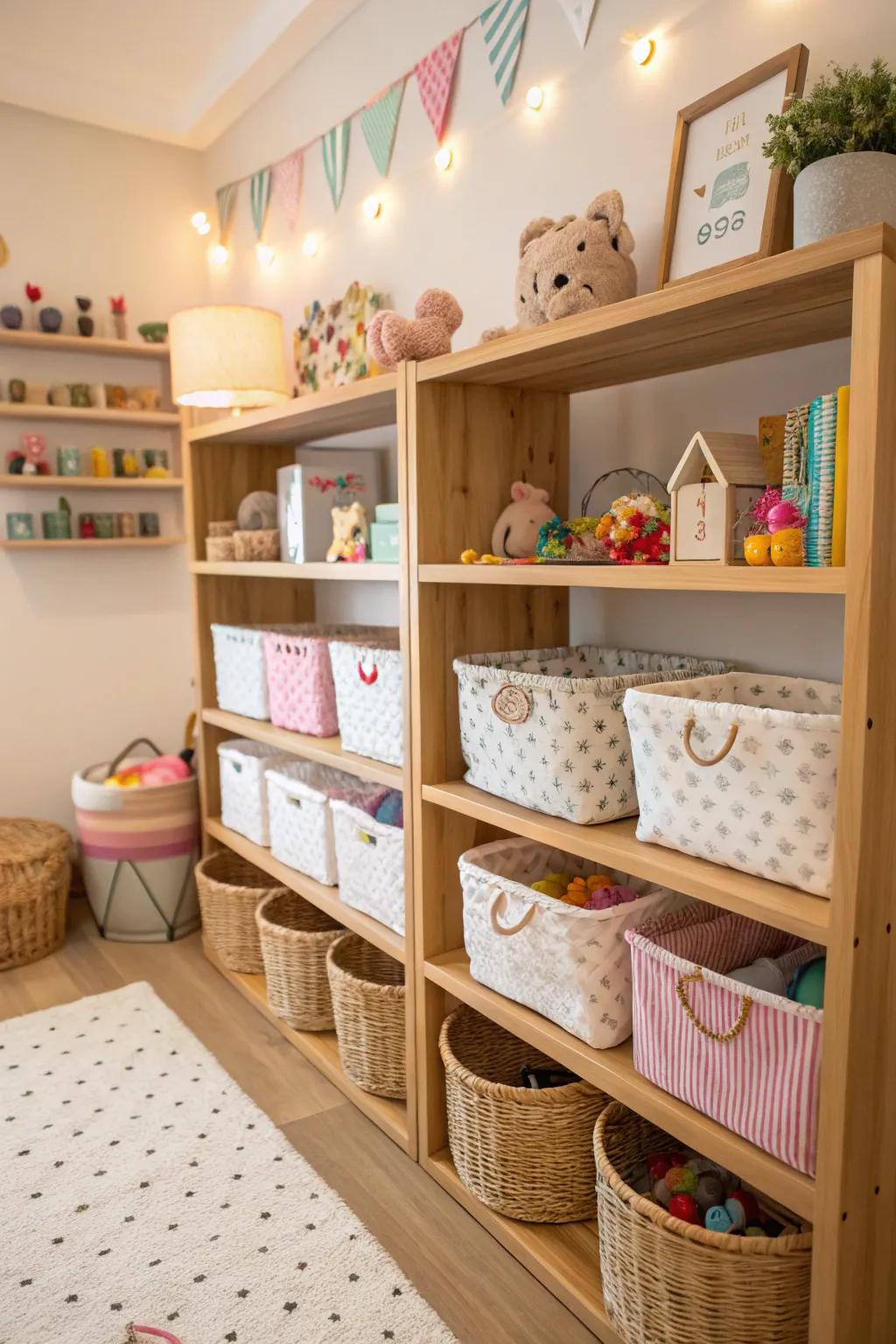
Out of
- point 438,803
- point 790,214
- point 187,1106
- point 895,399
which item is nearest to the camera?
point 895,399

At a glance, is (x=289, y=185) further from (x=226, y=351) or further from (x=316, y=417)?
(x=316, y=417)

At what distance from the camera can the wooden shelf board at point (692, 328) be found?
111 cm

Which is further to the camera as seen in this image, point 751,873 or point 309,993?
point 309,993

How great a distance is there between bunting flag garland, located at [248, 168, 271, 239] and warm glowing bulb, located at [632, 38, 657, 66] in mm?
1611

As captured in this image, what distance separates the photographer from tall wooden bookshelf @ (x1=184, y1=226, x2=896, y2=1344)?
3.61ft

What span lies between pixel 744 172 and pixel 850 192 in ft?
1.09

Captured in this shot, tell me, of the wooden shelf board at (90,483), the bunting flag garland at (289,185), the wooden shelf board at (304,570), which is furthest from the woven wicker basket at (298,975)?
the bunting flag garland at (289,185)

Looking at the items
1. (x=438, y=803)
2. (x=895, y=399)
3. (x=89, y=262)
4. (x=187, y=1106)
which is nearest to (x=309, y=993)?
(x=187, y=1106)

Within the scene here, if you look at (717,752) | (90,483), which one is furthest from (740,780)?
(90,483)

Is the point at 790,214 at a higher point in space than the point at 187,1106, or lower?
higher

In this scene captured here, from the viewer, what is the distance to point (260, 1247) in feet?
5.68

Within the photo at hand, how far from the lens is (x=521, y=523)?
1.84 m

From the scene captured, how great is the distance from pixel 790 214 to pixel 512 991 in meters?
1.32

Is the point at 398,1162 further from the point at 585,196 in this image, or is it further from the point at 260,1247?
the point at 585,196
